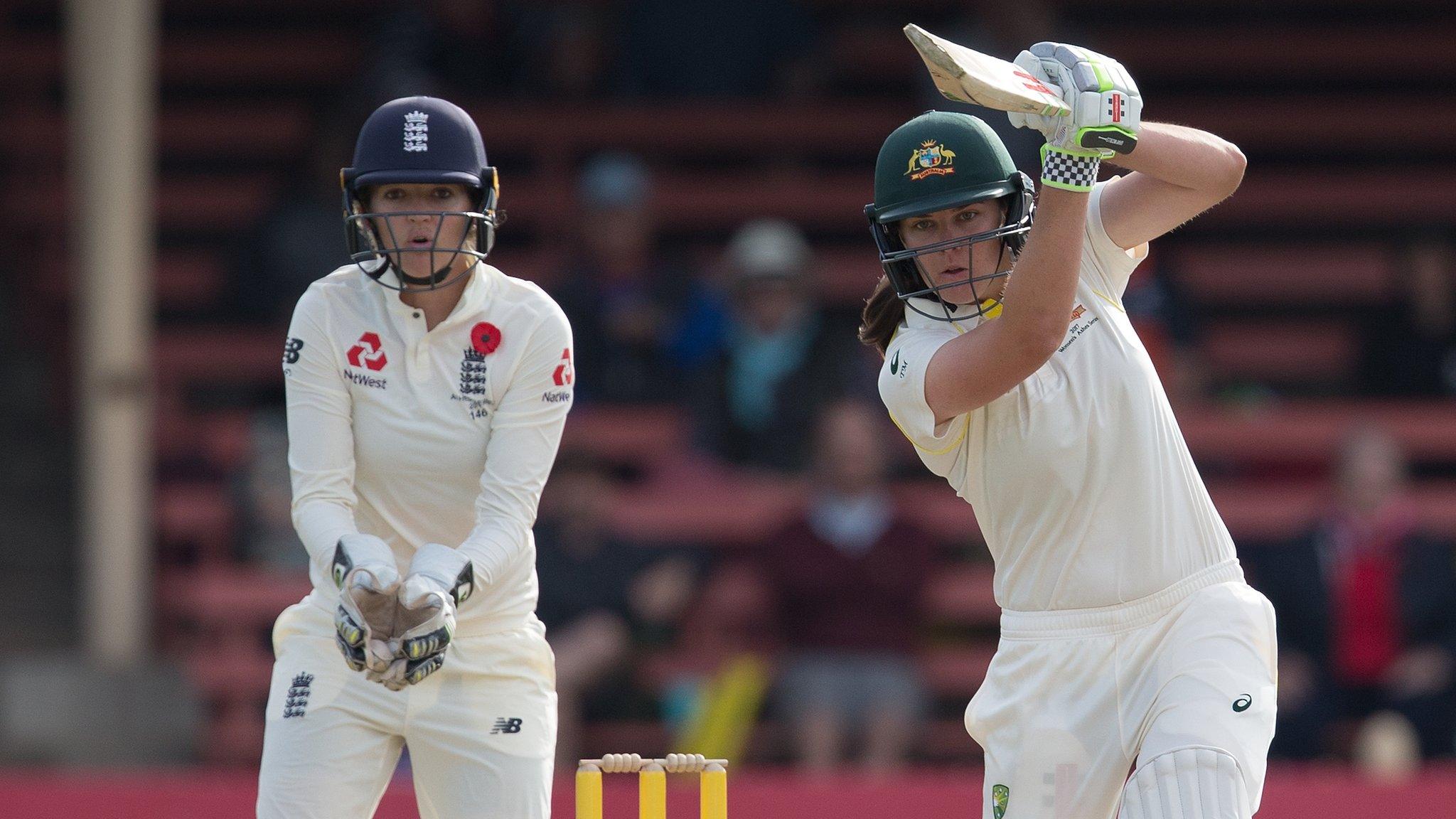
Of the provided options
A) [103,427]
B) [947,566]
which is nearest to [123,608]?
[103,427]

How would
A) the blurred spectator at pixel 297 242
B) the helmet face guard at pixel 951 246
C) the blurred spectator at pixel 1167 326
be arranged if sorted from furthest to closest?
the blurred spectator at pixel 297 242, the blurred spectator at pixel 1167 326, the helmet face guard at pixel 951 246

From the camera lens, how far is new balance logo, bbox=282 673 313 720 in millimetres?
3600

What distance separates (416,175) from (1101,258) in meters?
1.28

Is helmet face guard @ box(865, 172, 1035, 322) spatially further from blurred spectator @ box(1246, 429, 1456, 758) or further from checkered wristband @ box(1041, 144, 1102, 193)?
blurred spectator @ box(1246, 429, 1456, 758)

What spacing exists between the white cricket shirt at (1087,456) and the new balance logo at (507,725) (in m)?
0.92

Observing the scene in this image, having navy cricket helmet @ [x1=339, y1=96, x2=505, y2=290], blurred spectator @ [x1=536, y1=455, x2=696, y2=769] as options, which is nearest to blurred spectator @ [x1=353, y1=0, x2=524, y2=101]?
blurred spectator @ [x1=536, y1=455, x2=696, y2=769]

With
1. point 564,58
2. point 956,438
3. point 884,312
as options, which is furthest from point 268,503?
point 956,438

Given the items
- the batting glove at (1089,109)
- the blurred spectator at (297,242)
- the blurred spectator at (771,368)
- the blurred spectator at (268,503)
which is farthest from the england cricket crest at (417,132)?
the blurred spectator at (297,242)

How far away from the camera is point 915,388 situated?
3.32 meters

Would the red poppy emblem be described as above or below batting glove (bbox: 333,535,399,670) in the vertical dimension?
above

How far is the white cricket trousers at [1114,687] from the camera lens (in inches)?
126

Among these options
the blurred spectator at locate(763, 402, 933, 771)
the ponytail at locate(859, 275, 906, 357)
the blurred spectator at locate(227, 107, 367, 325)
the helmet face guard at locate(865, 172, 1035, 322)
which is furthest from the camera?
the blurred spectator at locate(227, 107, 367, 325)

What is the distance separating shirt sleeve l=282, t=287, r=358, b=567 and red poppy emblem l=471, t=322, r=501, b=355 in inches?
10.3

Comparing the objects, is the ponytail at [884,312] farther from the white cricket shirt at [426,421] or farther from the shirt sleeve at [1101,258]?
the white cricket shirt at [426,421]
